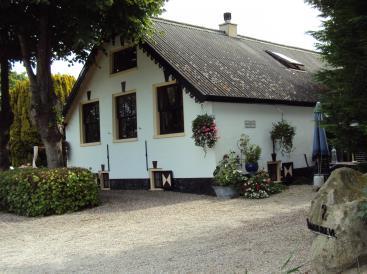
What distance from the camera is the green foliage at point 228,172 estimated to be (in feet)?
44.1

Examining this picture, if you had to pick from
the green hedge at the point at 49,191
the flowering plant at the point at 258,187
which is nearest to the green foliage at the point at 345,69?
the flowering plant at the point at 258,187

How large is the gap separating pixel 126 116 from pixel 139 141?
1.34 meters

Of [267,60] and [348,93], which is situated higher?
[267,60]

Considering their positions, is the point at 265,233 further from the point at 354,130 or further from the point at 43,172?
the point at 43,172

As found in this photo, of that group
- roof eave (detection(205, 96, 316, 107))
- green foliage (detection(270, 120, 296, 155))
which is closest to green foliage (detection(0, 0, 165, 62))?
roof eave (detection(205, 96, 316, 107))

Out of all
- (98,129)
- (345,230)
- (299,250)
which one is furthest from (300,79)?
(345,230)

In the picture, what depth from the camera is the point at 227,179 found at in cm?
1340

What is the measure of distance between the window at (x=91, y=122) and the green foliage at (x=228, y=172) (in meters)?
6.77

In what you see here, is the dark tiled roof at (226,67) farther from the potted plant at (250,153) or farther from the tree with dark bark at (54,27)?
the tree with dark bark at (54,27)

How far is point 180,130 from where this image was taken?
1551 centimetres

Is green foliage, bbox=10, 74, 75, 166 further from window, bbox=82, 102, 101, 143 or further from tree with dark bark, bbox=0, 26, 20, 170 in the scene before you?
tree with dark bark, bbox=0, 26, 20, 170

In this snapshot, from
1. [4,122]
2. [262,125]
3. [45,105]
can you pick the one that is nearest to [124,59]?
[45,105]

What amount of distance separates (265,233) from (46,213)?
6.47 m

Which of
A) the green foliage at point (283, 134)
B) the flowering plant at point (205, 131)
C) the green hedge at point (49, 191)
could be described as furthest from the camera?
the green foliage at point (283, 134)
